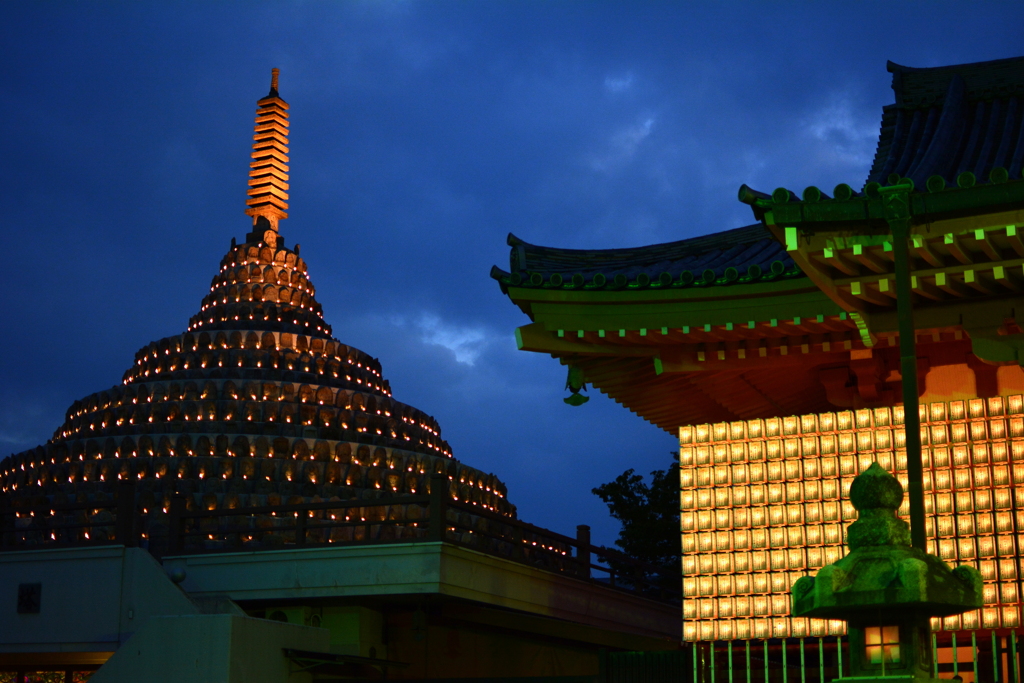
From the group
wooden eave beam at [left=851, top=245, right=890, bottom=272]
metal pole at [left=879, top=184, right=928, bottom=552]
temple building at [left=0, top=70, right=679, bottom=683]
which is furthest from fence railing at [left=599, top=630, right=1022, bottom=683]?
wooden eave beam at [left=851, top=245, right=890, bottom=272]

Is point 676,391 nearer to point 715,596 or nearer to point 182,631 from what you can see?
point 715,596

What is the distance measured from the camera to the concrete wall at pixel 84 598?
14320 millimetres

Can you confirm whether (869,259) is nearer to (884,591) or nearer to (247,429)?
(884,591)

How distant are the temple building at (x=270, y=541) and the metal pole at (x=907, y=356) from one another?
22.0 ft

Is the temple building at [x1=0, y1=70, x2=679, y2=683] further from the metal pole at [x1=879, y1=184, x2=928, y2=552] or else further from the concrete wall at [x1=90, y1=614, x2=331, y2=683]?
the metal pole at [x1=879, y1=184, x2=928, y2=552]

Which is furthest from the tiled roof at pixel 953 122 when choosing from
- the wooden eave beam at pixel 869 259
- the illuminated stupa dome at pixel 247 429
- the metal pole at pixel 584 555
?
the illuminated stupa dome at pixel 247 429

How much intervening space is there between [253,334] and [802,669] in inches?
731

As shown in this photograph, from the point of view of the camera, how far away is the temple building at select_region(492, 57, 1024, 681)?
9.41 metres

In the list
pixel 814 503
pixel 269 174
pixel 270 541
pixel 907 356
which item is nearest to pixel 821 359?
pixel 814 503

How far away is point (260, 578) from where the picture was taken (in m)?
14.6

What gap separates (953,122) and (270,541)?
10651mm

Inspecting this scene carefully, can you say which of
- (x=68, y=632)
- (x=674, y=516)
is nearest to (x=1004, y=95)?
(x=68, y=632)

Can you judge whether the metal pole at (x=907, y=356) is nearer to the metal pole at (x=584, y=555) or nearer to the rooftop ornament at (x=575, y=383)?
the rooftop ornament at (x=575, y=383)

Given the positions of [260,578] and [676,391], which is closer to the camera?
[676,391]
